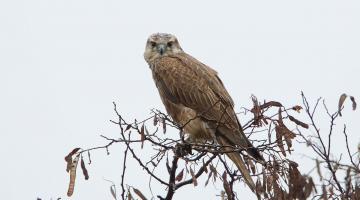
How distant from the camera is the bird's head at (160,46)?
29.3ft

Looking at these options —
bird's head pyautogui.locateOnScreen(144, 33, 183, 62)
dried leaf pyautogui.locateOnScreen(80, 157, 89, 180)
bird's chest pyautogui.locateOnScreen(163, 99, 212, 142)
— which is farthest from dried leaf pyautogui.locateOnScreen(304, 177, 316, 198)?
bird's head pyautogui.locateOnScreen(144, 33, 183, 62)

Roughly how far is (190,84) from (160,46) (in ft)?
3.61

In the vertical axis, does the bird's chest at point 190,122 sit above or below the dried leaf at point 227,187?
above

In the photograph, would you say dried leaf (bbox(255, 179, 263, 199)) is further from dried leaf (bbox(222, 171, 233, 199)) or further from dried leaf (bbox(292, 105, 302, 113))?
dried leaf (bbox(292, 105, 302, 113))

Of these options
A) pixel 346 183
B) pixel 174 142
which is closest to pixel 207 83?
pixel 174 142

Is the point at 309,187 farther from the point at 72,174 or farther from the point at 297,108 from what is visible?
the point at 72,174

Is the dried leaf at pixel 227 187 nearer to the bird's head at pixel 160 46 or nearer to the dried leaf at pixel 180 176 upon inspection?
the dried leaf at pixel 180 176

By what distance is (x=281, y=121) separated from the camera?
18.3 feet

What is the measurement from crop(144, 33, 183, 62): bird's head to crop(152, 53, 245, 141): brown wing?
0.41 metres

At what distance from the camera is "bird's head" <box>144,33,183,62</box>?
8.95 metres

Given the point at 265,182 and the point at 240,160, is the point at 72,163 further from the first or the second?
the point at 240,160

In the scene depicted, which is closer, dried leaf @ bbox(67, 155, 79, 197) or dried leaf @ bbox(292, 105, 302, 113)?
dried leaf @ bbox(67, 155, 79, 197)

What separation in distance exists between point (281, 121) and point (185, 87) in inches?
104

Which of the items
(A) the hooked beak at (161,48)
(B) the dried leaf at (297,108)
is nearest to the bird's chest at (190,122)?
(A) the hooked beak at (161,48)
